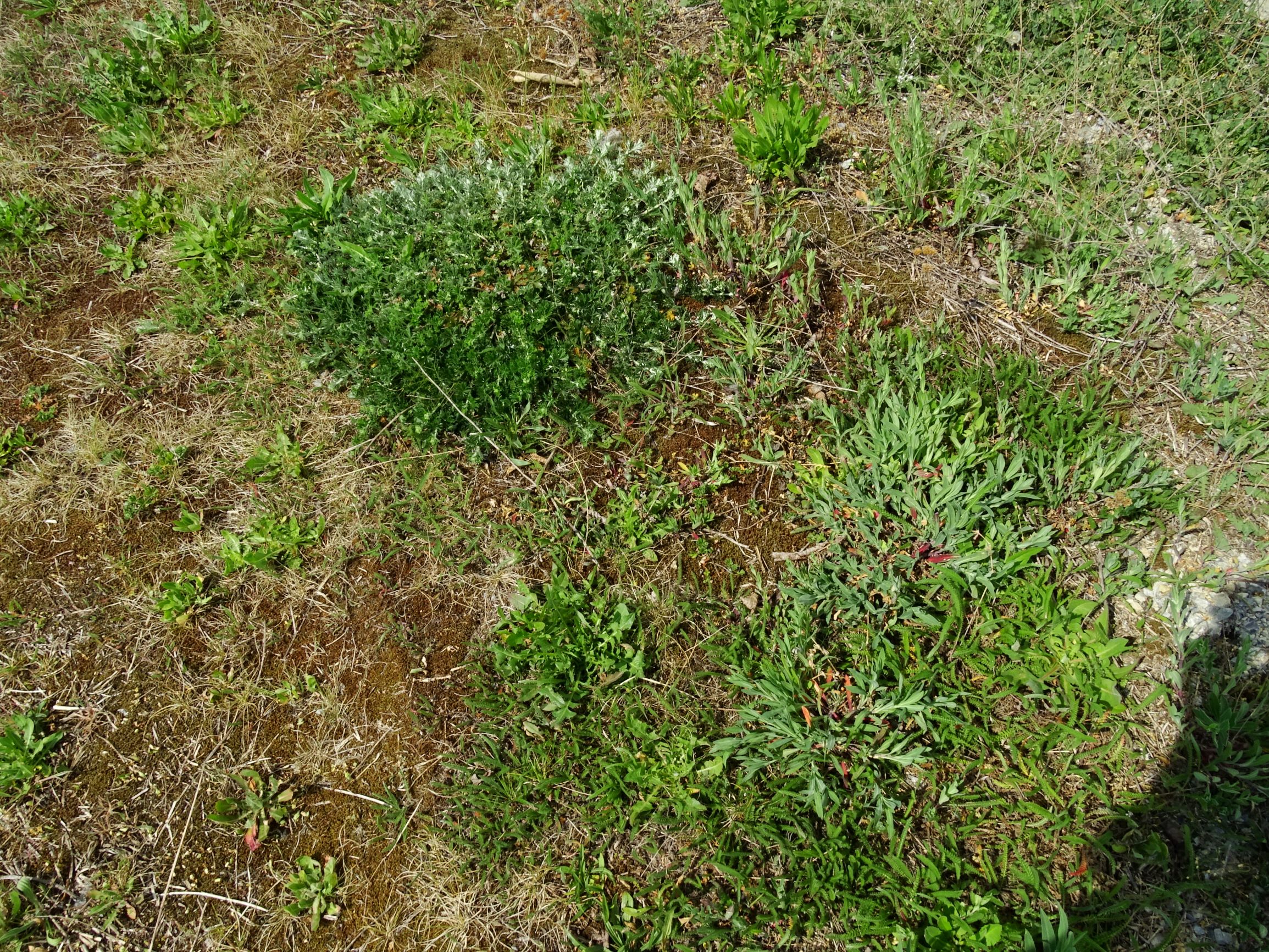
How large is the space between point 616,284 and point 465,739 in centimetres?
198

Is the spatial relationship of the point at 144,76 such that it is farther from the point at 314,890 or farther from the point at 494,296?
the point at 314,890

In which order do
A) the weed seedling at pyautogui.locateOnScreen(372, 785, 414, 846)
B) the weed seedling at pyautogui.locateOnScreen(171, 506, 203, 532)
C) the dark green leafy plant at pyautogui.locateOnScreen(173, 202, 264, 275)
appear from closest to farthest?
the weed seedling at pyautogui.locateOnScreen(372, 785, 414, 846) < the weed seedling at pyautogui.locateOnScreen(171, 506, 203, 532) < the dark green leafy plant at pyautogui.locateOnScreen(173, 202, 264, 275)

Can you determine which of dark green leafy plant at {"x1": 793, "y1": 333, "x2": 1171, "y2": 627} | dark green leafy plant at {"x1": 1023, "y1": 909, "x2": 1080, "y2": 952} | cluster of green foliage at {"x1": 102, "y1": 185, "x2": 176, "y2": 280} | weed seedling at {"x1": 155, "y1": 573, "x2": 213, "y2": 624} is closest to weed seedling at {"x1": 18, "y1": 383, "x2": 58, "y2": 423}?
cluster of green foliage at {"x1": 102, "y1": 185, "x2": 176, "y2": 280}

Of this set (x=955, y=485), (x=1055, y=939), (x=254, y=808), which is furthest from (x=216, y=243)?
(x=1055, y=939)

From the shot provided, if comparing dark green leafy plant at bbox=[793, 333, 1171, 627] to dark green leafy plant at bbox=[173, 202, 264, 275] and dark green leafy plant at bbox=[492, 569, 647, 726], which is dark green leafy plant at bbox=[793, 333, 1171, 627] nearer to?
dark green leafy plant at bbox=[492, 569, 647, 726]

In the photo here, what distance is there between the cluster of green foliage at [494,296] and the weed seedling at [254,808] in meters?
1.44

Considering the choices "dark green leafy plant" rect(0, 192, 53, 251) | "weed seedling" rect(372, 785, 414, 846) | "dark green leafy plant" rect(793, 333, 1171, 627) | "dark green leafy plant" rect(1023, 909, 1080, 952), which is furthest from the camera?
"dark green leafy plant" rect(0, 192, 53, 251)

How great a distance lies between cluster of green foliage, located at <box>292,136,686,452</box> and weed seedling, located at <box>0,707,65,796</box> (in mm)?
1655

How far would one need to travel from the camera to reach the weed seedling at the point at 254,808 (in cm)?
271

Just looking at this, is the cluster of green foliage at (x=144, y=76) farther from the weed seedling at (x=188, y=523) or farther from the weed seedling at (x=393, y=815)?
the weed seedling at (x=393, y=815)

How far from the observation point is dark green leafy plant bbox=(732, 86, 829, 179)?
374cm

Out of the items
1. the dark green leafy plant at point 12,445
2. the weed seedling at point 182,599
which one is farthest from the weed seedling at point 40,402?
the weed seedling at point 182,599

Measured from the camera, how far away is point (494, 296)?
3383 millimetres

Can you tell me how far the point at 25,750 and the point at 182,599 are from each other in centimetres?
70
